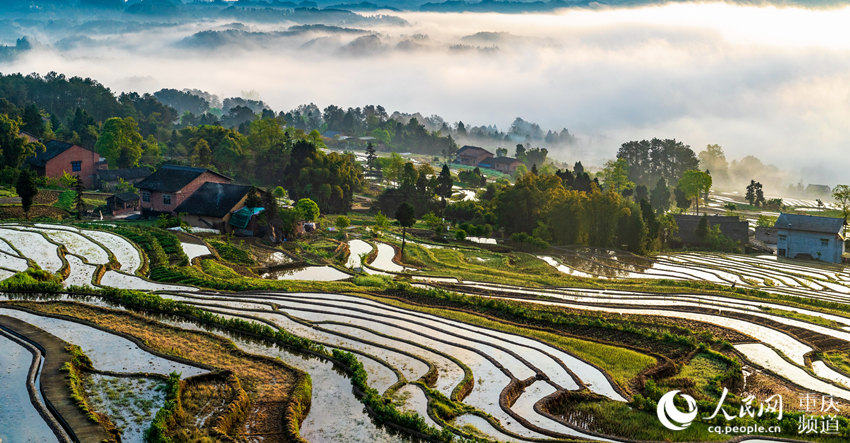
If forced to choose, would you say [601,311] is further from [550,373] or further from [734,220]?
[734,220]

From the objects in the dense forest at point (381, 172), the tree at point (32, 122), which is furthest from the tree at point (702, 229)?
the tree at point (32, 122)

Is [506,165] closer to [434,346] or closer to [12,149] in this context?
[12,149]

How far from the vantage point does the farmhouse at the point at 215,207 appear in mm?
45938

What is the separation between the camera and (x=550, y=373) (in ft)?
66.8

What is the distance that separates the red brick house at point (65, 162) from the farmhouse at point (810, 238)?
66509 mm

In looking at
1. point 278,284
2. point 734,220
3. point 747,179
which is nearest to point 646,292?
point 278,284

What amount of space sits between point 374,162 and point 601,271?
58.7 m

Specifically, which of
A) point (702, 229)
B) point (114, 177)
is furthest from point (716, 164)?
point (114, 177)

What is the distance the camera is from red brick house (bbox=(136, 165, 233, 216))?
157ft

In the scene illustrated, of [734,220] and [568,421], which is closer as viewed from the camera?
[568,421]

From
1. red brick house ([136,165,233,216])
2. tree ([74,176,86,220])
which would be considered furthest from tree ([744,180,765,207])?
tree ([74,176,86,220])

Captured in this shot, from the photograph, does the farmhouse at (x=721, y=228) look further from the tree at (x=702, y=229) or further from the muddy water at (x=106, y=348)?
→ the muddy water at (x=106, y=348)

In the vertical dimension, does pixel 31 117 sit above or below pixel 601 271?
above

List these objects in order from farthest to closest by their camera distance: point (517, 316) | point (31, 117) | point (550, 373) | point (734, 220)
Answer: point (31, 117)
point (734, 220)
point (517, 316)
point (550, 373)
